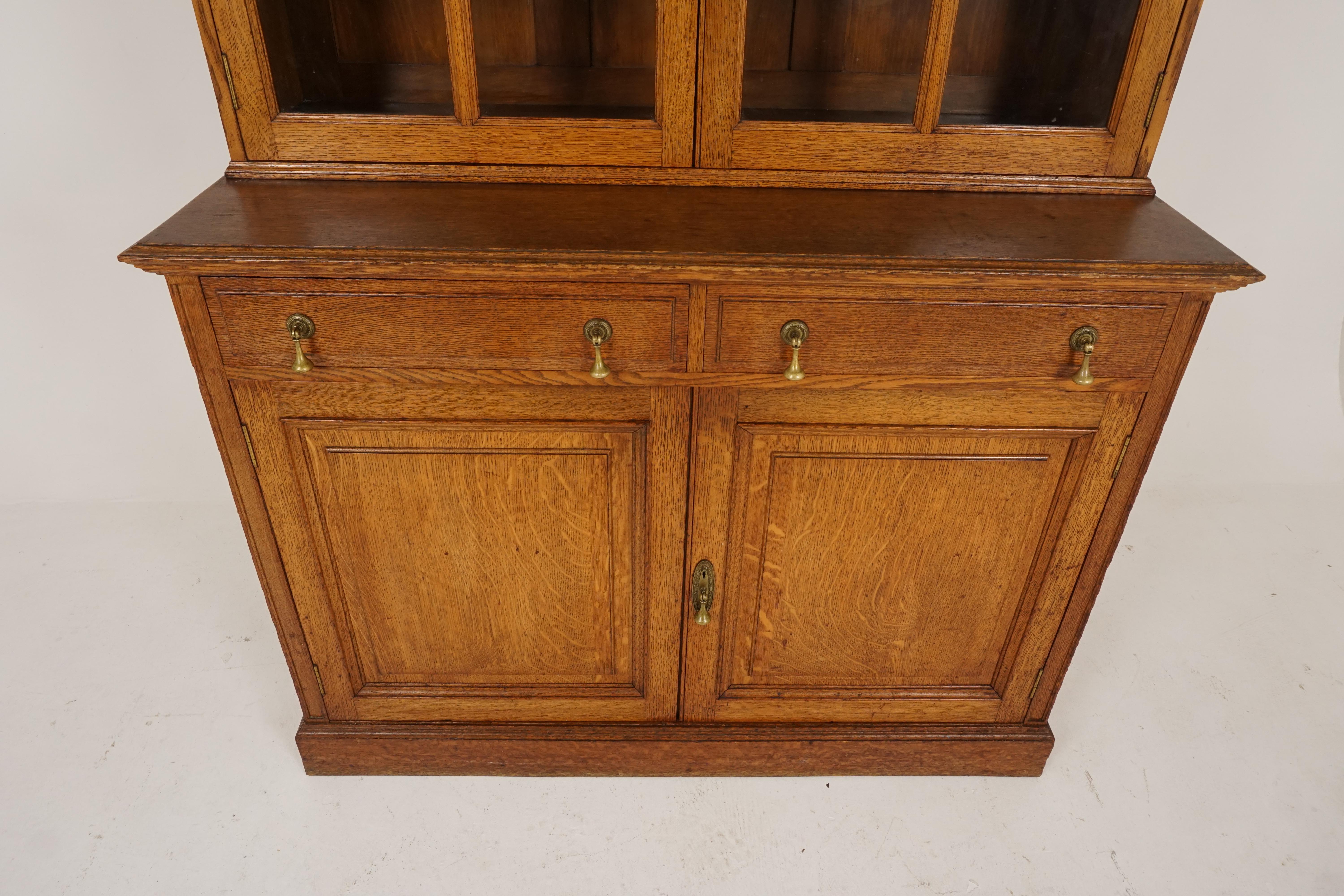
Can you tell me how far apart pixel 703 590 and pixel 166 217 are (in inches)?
62.5

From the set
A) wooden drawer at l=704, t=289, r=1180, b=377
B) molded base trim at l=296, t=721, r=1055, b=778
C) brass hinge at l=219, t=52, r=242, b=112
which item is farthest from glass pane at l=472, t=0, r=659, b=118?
molded base trim at l=296, t=721, r=1055, b=778

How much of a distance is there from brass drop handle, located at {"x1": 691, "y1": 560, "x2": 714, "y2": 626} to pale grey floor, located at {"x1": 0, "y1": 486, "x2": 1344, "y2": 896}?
451 mm

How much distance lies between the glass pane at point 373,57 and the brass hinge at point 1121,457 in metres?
1.27

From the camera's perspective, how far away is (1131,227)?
1401mm

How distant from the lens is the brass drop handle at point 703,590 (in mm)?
1613

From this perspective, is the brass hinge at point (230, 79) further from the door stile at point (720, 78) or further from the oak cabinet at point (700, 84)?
the door stile at point (720, 78)

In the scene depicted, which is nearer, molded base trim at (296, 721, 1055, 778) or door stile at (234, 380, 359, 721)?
door stile at (234, 380, 359, 721)

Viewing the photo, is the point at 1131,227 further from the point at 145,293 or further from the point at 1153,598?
the point at 145,293

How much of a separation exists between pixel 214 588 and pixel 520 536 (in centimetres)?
119

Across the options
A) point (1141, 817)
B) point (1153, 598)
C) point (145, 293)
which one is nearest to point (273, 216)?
point (145, 293)

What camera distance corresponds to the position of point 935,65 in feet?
4.63

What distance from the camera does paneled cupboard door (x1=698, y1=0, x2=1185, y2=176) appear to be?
1413 mm

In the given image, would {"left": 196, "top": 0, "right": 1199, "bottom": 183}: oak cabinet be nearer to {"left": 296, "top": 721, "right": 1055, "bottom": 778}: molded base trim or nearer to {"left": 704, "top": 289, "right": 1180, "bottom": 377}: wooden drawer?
{"left": 704, "top": 289, "right": 1180, "bottom": 377}: wooden drawer

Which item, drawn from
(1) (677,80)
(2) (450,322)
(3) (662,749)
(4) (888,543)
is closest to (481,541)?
(2) (450,322)
